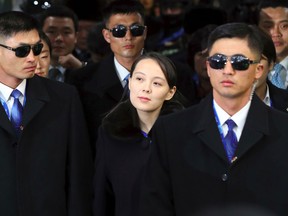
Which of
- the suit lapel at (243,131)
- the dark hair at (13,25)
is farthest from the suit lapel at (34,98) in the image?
the suit lapel at (243,131)

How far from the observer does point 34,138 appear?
613cm

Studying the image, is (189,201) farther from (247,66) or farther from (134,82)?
(134,82)

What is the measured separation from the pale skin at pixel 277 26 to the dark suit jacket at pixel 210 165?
268cm

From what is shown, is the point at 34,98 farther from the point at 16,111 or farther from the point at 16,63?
the point at 16,63

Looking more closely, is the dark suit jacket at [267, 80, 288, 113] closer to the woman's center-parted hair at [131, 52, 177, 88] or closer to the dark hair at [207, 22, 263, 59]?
the woman's center-parted hair at [131, 52, 177, 88]

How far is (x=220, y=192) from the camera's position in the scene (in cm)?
526

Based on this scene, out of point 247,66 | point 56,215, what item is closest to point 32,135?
point 56,215

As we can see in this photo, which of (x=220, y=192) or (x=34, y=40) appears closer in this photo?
(x=220, y=192)

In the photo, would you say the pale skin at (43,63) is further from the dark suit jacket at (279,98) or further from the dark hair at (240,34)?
the dark hair at (240,34)

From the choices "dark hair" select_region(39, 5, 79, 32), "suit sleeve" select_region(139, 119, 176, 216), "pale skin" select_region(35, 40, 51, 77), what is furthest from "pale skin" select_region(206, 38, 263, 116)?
"dark hair" select_region(39, 5, 79, 32)

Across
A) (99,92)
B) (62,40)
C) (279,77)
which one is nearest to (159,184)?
(99,92)

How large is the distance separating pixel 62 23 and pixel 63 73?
0.82 m

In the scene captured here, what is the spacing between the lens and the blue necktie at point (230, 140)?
530 centimetres

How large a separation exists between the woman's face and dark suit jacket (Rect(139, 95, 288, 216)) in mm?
880
